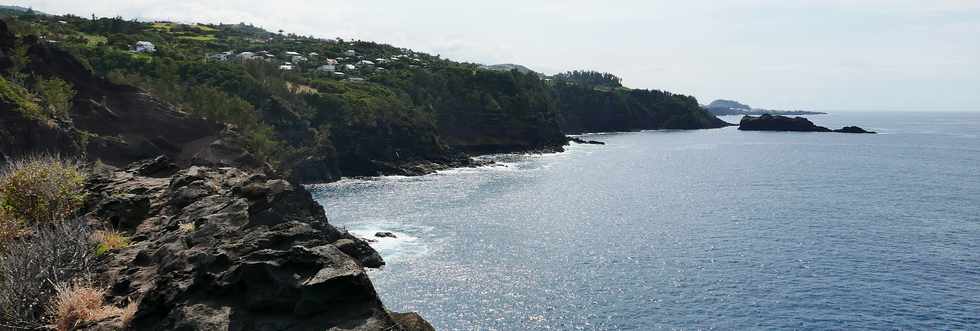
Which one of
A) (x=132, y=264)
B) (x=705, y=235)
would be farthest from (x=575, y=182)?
(x=132, y=264)

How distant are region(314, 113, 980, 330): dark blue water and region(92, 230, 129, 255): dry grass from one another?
24549 mm

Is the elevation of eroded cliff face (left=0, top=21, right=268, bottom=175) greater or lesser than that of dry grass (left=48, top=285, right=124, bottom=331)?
greater

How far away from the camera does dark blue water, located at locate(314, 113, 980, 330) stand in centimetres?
5103

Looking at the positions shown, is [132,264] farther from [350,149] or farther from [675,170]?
[675,170]

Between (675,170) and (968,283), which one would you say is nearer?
(968,283)

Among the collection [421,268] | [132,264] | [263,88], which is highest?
[263,88]

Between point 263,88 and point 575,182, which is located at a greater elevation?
point 263,88

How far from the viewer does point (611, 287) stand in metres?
57.0

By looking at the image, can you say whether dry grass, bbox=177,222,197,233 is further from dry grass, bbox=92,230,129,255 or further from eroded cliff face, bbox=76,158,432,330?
dry grass, bbox=92,230,129,255

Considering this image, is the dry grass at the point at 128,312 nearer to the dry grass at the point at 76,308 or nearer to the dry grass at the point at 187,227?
the dry grass at the point at 76,308

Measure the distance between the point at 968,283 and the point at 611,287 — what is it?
33207mm

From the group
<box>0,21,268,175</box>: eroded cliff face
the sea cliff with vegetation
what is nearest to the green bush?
the sea cliff with vegetation

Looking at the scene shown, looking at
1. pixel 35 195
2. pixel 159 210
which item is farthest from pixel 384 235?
pixel 35 195

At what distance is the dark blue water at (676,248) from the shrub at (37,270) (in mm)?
28640
